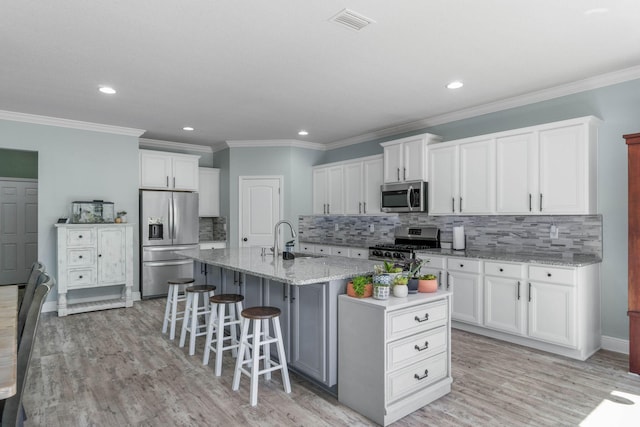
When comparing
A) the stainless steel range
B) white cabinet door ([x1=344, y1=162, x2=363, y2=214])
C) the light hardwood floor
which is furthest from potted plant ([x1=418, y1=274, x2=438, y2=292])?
white cabinet door ([x1=344, y1=162, x2=363, y2=214])

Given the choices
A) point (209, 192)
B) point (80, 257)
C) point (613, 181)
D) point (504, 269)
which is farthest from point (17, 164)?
point (613, 181)

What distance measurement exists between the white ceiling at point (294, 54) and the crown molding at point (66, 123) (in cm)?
16

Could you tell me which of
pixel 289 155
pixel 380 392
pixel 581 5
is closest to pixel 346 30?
pixel 581 5

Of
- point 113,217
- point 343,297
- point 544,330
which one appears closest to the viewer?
point 343,297

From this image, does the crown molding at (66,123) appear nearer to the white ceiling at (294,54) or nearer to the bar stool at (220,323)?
the white ceiling at (294,54)

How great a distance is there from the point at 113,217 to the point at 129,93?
A: 2.21 metres

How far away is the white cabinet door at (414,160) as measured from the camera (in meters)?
4.89

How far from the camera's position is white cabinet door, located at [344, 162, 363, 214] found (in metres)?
5.95

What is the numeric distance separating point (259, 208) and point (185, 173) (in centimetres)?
138

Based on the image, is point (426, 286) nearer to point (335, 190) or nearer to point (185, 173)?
point (335, 190)

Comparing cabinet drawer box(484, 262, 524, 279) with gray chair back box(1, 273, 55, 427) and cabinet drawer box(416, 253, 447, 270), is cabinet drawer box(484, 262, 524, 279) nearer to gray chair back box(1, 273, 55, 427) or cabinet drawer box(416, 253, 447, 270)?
cabinet drawer box(416, 253, 447, 270)

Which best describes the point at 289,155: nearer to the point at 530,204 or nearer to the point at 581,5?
the point at 530,204

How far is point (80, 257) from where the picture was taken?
5.00 meters

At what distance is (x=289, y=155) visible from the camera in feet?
21.9
